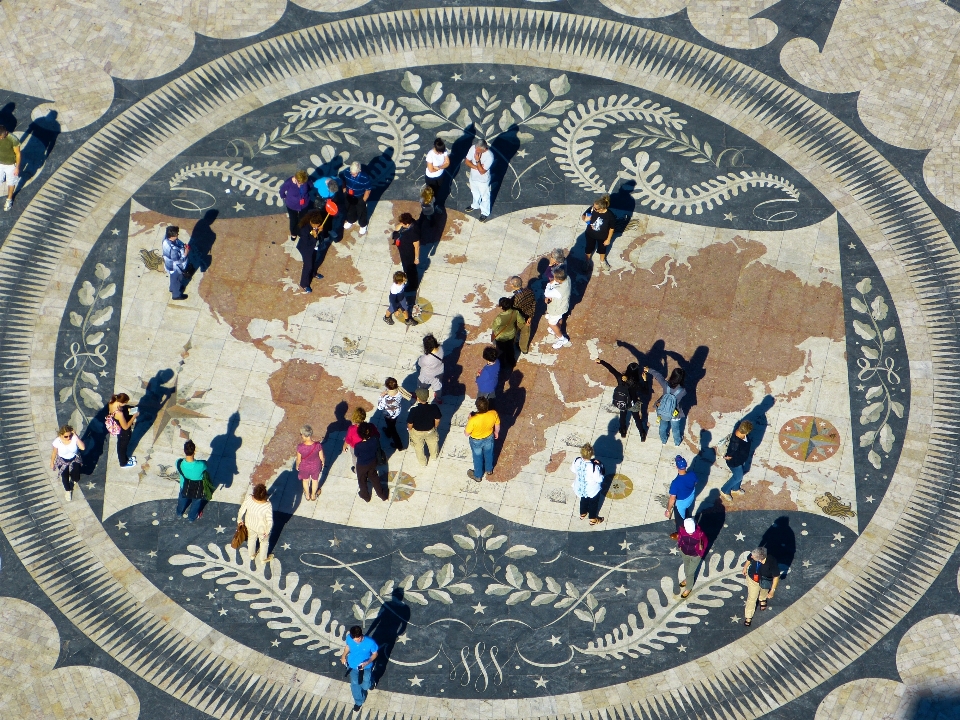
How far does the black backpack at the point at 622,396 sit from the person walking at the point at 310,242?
24.5 ft

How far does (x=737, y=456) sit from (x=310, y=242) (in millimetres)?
10407

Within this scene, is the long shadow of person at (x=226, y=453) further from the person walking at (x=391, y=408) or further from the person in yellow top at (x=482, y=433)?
the person in yellow top at (x=482, y=433)

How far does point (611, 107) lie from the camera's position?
3161 centimetres

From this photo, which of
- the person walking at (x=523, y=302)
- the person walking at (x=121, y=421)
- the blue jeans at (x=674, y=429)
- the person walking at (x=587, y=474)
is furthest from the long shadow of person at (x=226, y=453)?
the blue jeans at (x=674, y=429)

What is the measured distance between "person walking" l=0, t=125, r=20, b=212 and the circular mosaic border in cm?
61

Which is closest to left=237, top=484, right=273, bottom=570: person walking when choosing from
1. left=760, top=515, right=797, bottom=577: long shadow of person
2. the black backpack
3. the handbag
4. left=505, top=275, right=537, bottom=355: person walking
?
the handbag

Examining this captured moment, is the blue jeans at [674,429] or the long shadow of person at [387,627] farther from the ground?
the blue jeans at [674,429]

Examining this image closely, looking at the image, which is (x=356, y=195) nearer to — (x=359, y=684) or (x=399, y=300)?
(x=399, y=300)

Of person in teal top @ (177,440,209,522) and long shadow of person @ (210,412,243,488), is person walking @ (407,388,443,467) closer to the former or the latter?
long shadow of person @ (210,412,243,488)

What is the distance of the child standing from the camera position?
27.4 metres

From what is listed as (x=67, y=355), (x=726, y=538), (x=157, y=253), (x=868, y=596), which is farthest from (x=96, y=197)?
(x=868, y=596)

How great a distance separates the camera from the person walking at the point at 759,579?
24.5 meters

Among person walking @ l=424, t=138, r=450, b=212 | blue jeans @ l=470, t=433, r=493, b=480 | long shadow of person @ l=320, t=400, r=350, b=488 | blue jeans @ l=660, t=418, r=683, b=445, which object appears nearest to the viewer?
blue jeans @ l=470, t=433, r=493, b=480

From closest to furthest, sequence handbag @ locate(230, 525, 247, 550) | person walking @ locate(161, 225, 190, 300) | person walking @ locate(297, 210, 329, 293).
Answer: handbag @ locate(230, 525, 247, 550), person walking @ locate(161, 225, 190, 300), person walking @ locate(297, 210, 329, 293)
